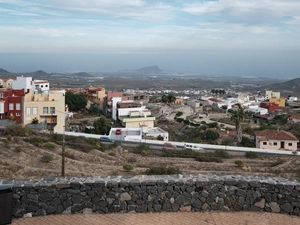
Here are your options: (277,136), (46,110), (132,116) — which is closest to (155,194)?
(46,110)

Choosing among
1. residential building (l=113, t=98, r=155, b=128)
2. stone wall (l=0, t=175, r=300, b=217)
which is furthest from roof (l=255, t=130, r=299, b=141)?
stone wall (l=0, t=175, r=300, b=217)

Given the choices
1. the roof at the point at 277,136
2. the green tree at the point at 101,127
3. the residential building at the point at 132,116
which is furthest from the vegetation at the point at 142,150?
the residential building at the point at 132,116

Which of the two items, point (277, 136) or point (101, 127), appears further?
point (101, 127)

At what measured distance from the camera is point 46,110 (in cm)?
3192

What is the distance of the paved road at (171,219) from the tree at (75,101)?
43490 mm

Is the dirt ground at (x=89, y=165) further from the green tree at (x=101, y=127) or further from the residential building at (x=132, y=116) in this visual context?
the residential building at (x=132, y=116)

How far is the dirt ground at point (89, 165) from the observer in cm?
1388

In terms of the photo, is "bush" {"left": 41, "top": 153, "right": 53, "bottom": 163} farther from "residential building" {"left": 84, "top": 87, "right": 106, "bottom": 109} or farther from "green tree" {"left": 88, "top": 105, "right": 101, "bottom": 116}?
"residential building" {"left": 84, "top": 87, "right": 106, "bottom": 109}

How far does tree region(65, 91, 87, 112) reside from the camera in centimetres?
4888

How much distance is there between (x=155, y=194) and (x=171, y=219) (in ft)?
1.72

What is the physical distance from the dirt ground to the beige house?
9858 mm

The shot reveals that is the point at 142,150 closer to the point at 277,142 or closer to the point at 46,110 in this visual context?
the point at 46,110

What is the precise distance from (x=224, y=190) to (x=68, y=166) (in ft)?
35.7

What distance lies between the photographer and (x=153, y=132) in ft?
112
